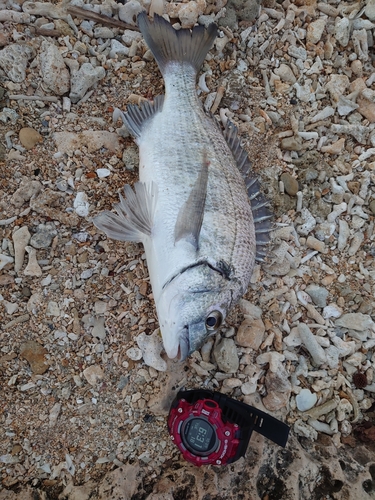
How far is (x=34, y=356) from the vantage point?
10.2ft

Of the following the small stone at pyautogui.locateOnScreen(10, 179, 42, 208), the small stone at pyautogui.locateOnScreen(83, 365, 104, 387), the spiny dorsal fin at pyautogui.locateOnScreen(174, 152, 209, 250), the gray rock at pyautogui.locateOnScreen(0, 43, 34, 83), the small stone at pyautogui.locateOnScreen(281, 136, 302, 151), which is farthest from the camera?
the small stone at pyautogui.locateOnScreen(281, 136, 302, 151)

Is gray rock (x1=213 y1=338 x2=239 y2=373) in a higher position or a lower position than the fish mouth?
lower

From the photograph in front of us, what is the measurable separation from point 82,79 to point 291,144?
193 cm

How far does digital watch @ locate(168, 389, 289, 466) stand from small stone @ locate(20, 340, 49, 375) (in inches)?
40.0

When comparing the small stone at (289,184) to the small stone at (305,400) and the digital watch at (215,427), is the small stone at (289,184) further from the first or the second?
the digital watch at (215,427)

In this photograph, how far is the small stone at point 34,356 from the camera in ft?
10.2

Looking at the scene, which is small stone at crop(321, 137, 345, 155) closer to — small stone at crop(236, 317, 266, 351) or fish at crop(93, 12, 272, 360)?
fish at crop(93, 12, 272, 360)

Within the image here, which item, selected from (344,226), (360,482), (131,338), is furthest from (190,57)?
(360,482)

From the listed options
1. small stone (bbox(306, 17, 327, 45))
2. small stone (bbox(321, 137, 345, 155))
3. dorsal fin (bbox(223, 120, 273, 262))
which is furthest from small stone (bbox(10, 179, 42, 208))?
small stone (bbox(306, 17, 327, 45))

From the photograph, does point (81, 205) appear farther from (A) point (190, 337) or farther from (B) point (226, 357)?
(B) point (226, 357)

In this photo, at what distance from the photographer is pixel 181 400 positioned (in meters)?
3.04

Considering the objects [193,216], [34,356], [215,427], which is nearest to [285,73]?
[193,216]

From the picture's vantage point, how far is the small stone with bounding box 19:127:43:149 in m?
3.40

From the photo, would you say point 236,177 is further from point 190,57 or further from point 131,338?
point 131,338
